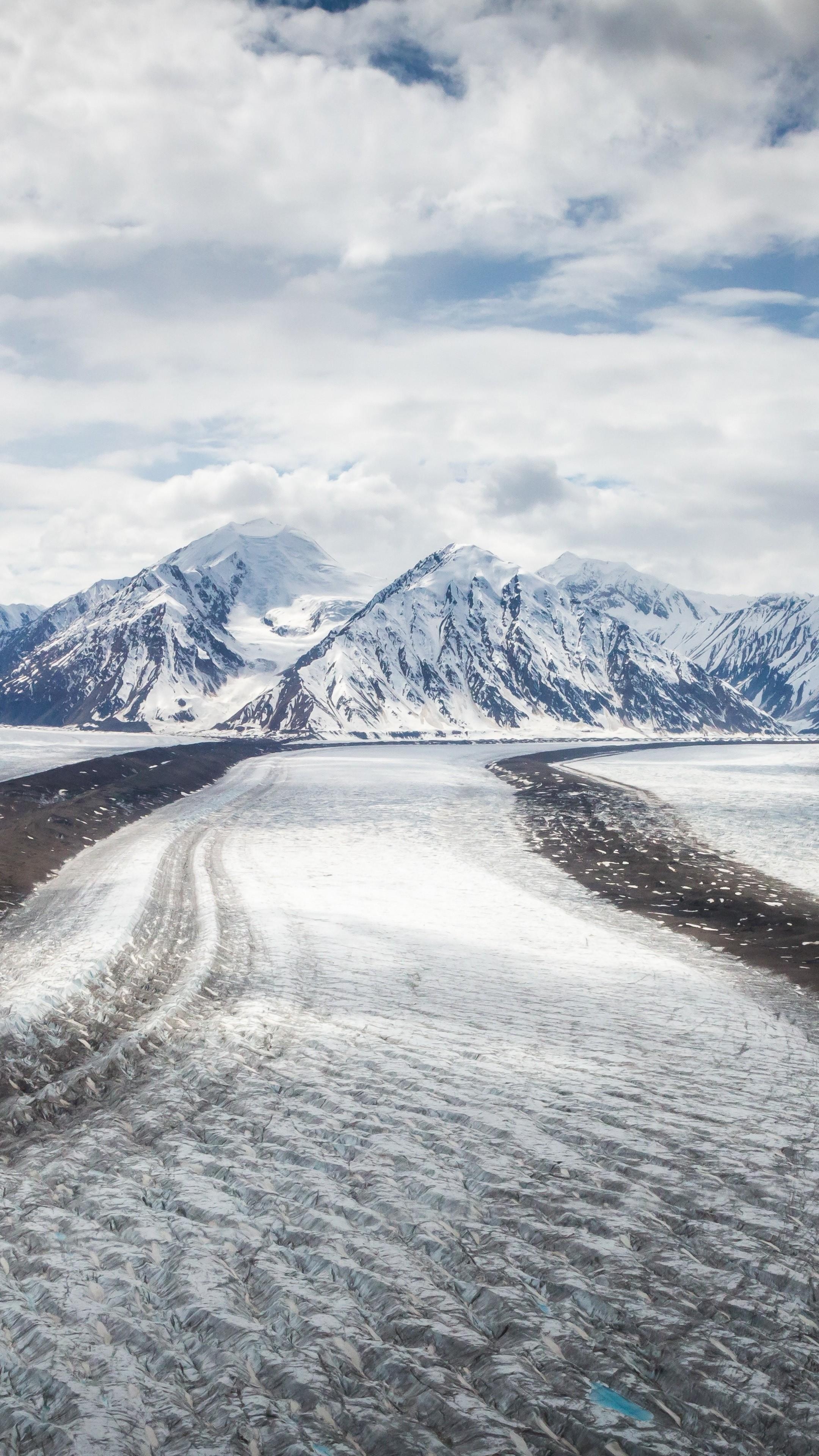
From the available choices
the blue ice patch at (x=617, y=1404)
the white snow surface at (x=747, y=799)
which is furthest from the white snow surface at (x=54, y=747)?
the blue ice patch at (x=617, y=1404)

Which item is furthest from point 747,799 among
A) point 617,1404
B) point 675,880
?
point 617,1404

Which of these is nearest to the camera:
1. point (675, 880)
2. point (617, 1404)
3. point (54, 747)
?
point (617, 1404)

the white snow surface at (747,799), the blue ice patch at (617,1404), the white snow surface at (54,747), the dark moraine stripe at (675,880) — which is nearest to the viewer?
the blue ice patch at (617,1404)

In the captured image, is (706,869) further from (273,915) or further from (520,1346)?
(520,1346)

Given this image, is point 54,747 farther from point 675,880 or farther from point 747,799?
point 675,880

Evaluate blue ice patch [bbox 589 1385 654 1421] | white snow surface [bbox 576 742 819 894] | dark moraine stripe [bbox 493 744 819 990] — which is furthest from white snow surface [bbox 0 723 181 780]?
blue ice patch [bbox 589 1385 654 1421]

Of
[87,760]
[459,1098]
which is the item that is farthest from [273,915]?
[87,760]

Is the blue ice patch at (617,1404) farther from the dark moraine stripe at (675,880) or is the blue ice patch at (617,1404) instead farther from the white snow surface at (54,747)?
the white snow surface at (54,747)
